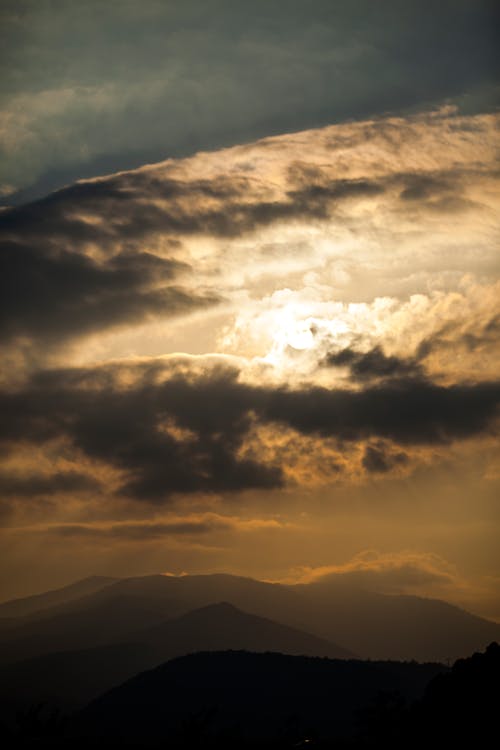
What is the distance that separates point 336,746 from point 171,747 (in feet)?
74.5

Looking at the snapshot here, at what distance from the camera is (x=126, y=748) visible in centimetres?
12050

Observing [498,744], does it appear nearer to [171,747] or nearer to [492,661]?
[492,661]

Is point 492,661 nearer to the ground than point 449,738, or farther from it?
farther from it

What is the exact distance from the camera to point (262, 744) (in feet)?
330

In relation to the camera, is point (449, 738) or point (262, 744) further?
point (262, 744)

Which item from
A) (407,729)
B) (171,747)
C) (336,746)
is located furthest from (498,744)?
(171,747)

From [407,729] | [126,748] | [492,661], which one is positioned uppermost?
[492,661]

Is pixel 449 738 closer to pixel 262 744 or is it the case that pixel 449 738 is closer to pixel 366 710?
pixel 366 710

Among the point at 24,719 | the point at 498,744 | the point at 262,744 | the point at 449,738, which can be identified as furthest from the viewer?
the point at 262,744

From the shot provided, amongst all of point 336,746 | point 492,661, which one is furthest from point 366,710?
point 492,661

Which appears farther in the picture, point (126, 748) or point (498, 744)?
point (126, 748)

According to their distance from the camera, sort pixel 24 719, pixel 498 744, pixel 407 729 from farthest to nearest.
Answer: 1. pixel 24 719
2. pixel 407 729
3. pixel 498 744

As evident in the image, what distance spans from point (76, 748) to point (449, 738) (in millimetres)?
50161

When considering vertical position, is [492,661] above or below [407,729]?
above
